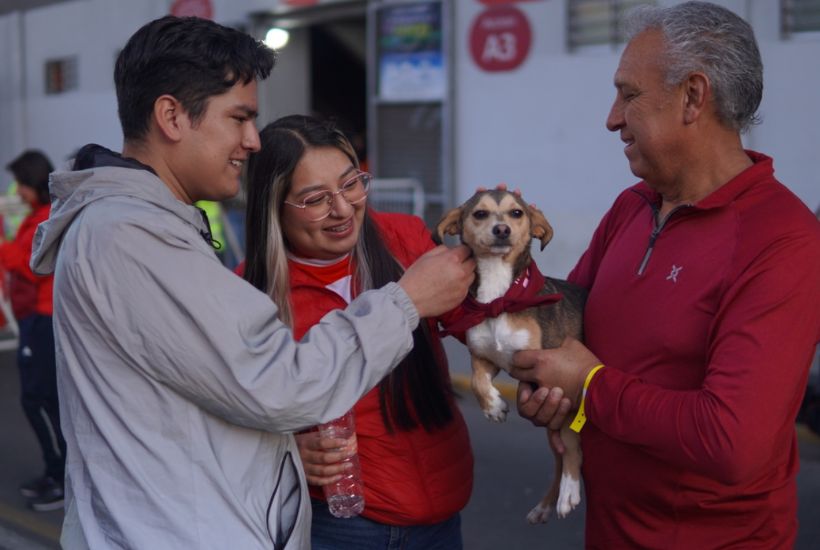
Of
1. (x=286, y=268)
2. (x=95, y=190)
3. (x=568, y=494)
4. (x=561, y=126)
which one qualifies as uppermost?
(x=561, y=126)

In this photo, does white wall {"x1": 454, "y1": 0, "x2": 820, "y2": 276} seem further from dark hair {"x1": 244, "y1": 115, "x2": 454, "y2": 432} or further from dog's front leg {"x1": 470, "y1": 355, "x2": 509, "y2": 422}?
dark hair {"x1": 244, "y1": 115, "x2": 454, "y2": 432}

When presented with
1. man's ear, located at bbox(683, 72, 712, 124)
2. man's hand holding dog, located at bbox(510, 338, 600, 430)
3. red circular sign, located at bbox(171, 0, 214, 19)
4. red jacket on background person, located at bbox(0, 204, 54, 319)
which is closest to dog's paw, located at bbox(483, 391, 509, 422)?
man's hand holding dog, located at bbox(510, 338, 600, 430)

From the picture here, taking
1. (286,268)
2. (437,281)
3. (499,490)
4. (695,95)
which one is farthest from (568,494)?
(499,490)

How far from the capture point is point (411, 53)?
1176cm

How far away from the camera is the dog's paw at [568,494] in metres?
2.69

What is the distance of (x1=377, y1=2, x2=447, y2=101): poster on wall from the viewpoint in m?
11.5

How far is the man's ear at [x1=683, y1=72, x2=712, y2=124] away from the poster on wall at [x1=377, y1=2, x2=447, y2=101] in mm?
9446

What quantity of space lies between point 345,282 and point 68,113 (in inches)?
605

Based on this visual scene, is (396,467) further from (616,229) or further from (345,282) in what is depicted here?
(616,229)

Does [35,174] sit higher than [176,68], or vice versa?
[176,68]

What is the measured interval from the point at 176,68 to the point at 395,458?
113cm

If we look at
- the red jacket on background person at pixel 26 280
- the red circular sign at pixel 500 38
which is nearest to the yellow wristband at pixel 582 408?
the red jacket on background person at pixel 26 280

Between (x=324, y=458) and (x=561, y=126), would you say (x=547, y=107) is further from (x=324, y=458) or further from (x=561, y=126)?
(x=324, y=458)

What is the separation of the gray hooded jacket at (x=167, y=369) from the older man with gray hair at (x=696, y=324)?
56cm
